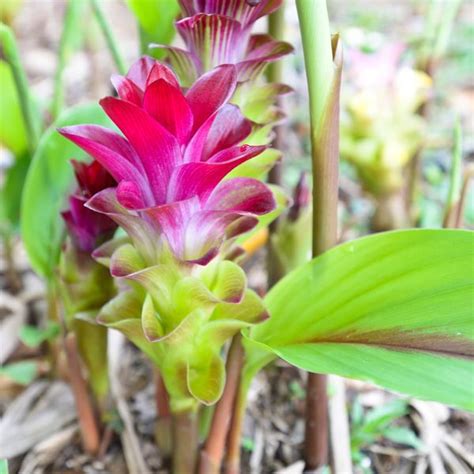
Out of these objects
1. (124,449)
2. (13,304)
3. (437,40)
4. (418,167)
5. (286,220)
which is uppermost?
(437,40)

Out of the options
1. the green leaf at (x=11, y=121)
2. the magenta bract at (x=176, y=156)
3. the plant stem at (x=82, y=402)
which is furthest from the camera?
the green leaf at (x=11, y=121)

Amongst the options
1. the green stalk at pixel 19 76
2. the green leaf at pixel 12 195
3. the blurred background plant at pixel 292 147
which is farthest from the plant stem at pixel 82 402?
the green leaf at pixel 12 195

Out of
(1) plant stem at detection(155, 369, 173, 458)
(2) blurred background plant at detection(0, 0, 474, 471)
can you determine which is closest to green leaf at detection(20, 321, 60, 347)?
(2) blurred background plant at detection(0, 0, 474, 471)

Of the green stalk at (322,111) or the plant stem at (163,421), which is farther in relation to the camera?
the plant stem at (163,421)

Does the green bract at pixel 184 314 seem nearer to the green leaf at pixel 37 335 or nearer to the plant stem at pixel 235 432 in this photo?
the plant stem at pixel 235 432

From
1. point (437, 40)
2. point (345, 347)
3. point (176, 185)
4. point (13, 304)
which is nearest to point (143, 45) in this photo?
point (176, 185)

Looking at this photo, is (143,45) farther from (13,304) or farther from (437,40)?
(437,40)
